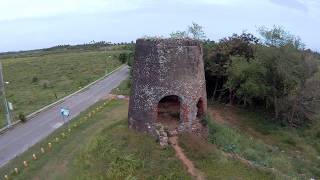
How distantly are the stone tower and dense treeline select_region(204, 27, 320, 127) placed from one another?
46.5 ft

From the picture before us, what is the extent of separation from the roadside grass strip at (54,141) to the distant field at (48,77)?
643 centimetres

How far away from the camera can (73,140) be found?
89.0ft

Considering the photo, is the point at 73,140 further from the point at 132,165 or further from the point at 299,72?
the point at 299,72

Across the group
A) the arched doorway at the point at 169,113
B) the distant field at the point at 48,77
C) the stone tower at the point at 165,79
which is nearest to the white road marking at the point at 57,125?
the distant field at the point at 48,77

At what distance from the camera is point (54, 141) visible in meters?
27.6

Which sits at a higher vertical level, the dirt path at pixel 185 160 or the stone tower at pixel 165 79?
the stone tower at pixel 165 79

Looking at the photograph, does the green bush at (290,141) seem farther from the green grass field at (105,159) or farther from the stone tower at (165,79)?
the green grass field at (105,159)

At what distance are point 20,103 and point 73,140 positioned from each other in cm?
1994

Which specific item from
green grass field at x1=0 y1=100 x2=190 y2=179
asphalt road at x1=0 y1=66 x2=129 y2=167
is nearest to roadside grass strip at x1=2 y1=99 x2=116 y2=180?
green grass field at x1=0 y1=100 x2=190 y2=179

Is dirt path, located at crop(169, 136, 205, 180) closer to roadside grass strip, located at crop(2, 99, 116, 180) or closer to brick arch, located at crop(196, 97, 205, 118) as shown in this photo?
brick arch, located at crop(196, 97, 205, 118)

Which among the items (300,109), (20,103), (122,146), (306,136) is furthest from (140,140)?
(20,103)

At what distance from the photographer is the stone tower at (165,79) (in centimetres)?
2056

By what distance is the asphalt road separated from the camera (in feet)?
94.0

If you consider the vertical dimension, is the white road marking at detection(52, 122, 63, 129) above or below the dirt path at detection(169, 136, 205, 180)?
below
